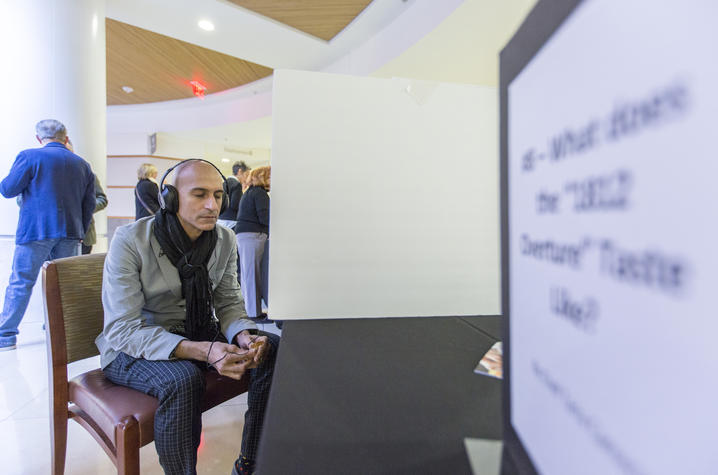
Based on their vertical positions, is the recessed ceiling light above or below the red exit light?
below

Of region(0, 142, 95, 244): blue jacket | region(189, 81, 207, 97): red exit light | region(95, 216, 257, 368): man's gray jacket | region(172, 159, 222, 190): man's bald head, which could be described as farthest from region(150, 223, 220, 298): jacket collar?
region(189, 81, 207, 97): red exit light

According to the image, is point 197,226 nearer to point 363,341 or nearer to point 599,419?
point 363,341

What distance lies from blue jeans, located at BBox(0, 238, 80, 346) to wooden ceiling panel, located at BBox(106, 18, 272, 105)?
272cm

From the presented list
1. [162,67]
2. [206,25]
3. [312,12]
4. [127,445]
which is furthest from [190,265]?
[162,67]

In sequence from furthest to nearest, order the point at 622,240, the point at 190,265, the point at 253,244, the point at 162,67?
the point at 162,67, the point at 253,244, the point at 190,265, the point at 622,240

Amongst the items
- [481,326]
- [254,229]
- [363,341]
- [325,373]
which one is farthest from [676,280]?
[254,229]

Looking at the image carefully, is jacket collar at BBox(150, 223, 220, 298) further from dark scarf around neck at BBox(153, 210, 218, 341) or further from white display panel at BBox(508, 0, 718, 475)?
white display panel at BBox(508, 0, 718, 475)

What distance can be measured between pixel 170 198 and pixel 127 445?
27.9 inches

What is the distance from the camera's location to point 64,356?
37.3 inches

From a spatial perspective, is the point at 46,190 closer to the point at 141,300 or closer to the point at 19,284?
the point at 19,284

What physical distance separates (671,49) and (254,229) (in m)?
2.71

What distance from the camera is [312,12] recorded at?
10.00 ft

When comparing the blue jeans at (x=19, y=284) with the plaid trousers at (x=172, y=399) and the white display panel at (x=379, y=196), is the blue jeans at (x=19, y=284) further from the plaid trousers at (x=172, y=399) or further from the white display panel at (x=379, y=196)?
the white display panel at (x=379, y=196)

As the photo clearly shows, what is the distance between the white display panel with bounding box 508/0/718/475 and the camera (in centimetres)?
10
